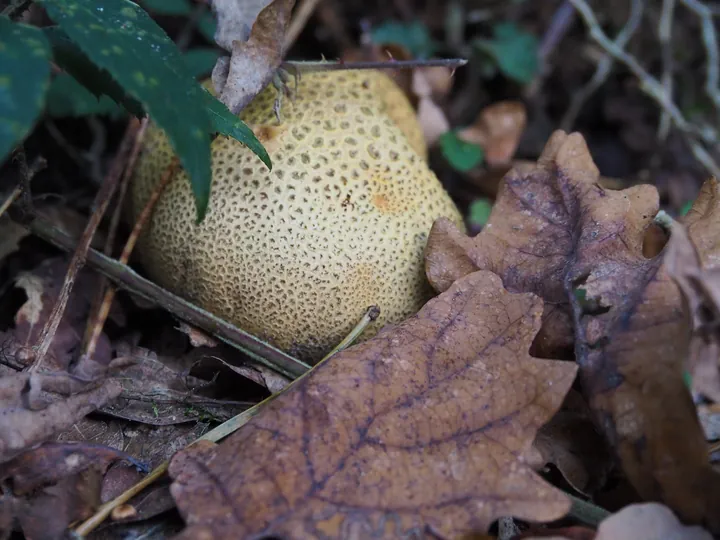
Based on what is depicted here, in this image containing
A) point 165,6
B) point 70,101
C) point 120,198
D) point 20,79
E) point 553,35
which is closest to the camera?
point 20,79

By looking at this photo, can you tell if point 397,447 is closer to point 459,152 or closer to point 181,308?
point 181,308

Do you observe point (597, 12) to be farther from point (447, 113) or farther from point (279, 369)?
point (279, 369)

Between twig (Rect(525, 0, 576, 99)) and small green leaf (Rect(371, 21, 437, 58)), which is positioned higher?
twig (Rect(525, 0, 576, 99))

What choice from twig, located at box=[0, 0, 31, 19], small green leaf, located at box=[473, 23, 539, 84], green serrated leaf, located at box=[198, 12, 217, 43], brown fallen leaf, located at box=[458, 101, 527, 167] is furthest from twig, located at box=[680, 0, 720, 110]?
twig, located at box=[0, 0, 31, 19]

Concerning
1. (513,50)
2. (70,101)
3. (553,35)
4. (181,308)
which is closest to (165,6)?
(70,101)

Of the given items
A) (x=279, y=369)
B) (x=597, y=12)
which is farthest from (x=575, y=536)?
(x=597, y=12)

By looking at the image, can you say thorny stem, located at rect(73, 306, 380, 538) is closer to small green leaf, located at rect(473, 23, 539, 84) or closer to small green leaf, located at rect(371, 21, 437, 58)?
small green leaf, located at rect(371, 21, 437, 58)

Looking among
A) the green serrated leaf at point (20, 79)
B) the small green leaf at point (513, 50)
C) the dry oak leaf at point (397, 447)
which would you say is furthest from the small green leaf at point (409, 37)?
the green serrated leaf at point (20, 79)
